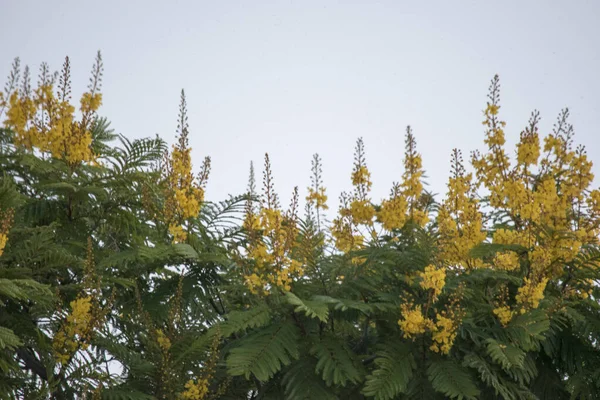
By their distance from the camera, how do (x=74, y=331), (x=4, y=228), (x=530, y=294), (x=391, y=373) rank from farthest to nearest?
(x=530, y=294) < (x=74, y=331) < (x=391, y=373) < (x=4, y=228)

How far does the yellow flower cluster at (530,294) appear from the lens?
217 inches

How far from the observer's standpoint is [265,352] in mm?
5109

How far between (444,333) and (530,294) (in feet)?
2.55

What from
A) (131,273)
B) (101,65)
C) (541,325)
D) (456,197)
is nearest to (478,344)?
(541,325)

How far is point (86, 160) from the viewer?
6316 millimetres

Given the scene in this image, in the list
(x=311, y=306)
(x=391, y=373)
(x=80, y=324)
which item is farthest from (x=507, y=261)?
(x=80, y=324)

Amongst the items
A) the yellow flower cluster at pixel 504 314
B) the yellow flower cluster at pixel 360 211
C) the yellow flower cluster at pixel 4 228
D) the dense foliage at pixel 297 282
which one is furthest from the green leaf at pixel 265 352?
the yellow flower cluster at pixel 4 228

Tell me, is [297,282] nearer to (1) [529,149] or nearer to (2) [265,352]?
(2) [265,352]

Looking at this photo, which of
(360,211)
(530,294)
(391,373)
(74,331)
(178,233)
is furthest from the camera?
(360,211)

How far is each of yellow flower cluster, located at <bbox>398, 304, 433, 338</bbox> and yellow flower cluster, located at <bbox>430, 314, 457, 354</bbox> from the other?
7 cm

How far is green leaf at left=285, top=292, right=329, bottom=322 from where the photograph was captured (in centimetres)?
482

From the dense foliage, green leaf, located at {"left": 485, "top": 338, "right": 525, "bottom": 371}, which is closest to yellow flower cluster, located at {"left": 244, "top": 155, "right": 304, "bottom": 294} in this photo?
Answer: the dense foliage

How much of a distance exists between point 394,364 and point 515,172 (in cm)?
205

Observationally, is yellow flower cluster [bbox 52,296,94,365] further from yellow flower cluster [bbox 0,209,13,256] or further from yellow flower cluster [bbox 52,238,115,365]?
yellow flower cluster [bbox 0,209,13,256]
